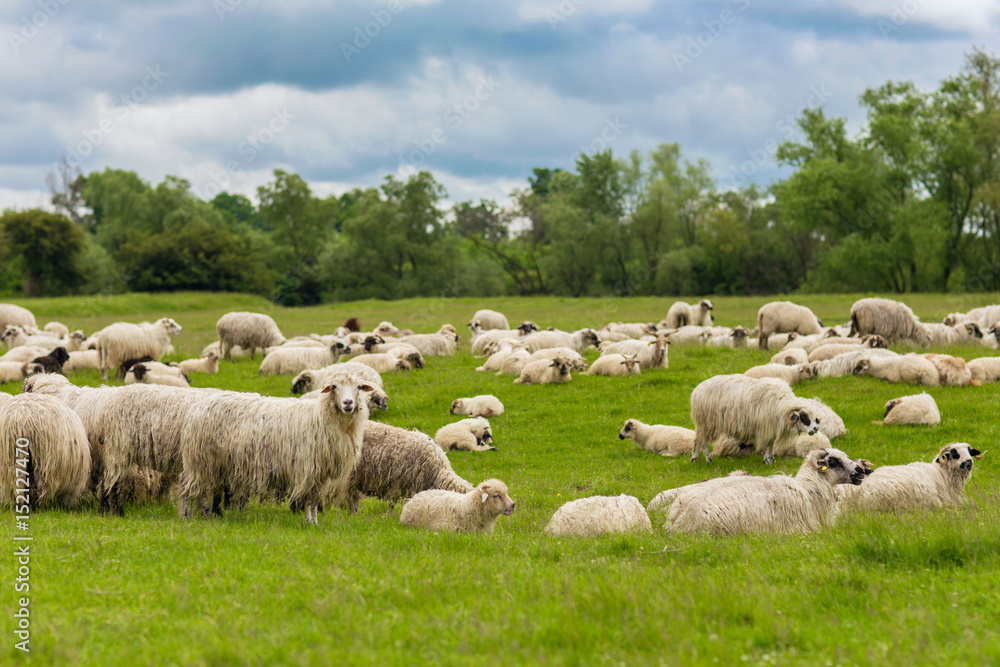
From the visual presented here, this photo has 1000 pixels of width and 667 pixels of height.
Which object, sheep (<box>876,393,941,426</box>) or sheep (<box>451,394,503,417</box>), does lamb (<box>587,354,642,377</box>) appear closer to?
sheep (<box>451,394,503,417</box>)

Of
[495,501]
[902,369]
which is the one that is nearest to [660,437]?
[495,501]

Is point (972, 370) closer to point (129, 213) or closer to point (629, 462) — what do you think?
point (629, 462)

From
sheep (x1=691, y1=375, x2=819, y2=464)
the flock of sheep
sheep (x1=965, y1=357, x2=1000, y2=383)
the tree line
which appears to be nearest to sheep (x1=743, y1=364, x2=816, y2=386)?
the flock of sheep

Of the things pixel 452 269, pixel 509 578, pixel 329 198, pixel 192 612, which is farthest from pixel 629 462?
pixel 329 198

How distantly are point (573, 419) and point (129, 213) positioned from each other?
91.6 meters

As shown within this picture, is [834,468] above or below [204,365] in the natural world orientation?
below

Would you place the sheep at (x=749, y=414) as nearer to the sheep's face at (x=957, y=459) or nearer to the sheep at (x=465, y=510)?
the sheep's face at (x=957, y=459)

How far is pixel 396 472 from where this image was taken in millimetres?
10242

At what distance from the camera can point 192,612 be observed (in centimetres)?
503

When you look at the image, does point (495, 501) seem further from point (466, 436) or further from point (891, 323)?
point (891, 323)

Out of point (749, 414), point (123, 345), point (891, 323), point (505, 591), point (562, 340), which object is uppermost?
point (891, 323)

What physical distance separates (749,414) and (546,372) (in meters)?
6.48

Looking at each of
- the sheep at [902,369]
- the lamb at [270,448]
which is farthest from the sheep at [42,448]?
the sheep at [902,369]

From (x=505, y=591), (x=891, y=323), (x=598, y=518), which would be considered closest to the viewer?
(x=505, y=591)
